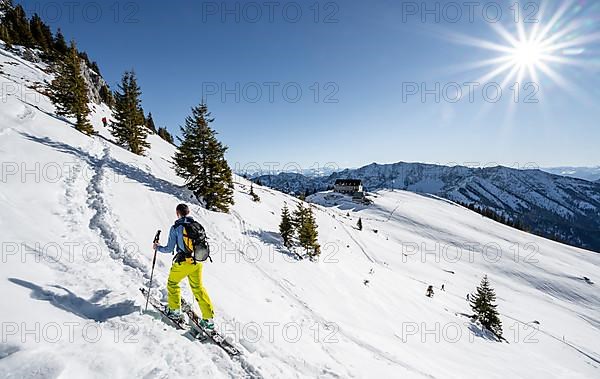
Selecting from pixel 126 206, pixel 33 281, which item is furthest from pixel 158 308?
pixel 126 206

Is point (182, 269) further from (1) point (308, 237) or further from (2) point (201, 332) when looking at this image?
(1) point (308, 237)

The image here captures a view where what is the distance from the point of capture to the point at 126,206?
15.1 meters

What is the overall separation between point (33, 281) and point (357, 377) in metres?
8.61

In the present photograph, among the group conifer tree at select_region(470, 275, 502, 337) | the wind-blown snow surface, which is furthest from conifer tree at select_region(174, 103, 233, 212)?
conifer tree at select_region(470, 275, 502, 337)

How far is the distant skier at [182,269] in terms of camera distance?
677 cm

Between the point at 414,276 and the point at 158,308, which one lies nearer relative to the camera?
the point at 158,308

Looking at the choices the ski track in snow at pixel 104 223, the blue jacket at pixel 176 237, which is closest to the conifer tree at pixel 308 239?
the ski track in snow at pixel 104 223

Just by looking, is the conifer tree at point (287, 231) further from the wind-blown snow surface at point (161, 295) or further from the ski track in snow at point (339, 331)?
the ski track in snow at point (339, 331)

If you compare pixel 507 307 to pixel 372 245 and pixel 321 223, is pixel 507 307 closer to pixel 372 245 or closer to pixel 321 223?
pixel 372 245

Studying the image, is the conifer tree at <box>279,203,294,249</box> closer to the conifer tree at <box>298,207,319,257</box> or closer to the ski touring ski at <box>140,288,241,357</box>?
the conifer tree at <box>298,207,319,257</box>

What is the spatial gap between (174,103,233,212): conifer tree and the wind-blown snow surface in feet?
5.96

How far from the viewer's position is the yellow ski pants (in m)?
6.84

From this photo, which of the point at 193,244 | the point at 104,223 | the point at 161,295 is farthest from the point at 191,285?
the point at 104,223

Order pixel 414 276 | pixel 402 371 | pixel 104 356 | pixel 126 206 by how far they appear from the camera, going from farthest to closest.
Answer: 1. pixel 414 276
2. pixel 126 206
3. pixel 402 371
4. pixel 104 356
